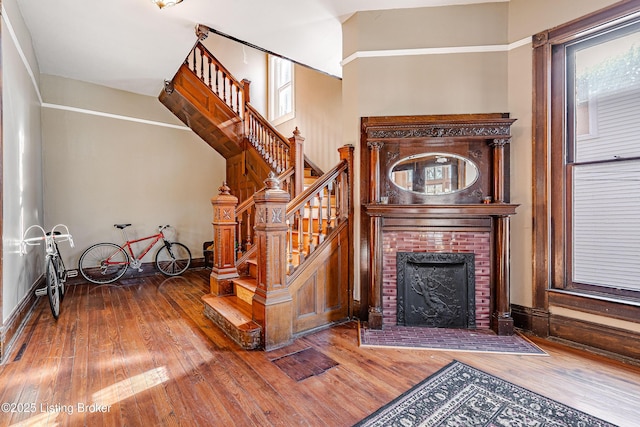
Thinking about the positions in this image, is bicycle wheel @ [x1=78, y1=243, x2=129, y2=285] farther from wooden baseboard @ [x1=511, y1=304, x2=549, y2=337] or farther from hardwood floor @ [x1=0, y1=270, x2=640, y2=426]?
wooden baseboard @ [x1=511, y1=304, x2=549, y2=337]

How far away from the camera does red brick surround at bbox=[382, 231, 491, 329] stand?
3006mm

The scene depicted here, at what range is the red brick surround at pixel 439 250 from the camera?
3.01 metres

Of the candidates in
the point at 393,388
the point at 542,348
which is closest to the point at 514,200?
the point at 542,348

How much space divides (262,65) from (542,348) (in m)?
7.83

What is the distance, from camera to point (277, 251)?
269 cm

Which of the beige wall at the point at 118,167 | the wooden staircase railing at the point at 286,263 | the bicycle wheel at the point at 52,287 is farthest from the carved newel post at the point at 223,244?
the beige wall at the point at 118,167

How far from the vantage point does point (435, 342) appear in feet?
8.88

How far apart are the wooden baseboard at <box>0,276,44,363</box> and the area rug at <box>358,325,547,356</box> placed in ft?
9.76

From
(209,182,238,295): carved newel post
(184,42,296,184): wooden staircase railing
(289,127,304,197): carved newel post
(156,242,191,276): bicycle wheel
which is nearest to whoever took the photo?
(209,182,238,295): carved newel post

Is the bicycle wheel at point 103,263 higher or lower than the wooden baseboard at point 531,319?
higher

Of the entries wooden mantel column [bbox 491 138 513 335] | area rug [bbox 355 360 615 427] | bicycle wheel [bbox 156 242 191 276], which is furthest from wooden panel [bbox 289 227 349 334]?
bicycle wheel [bbox 156 242 191 276]

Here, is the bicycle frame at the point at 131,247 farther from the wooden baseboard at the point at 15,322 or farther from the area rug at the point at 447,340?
the area rug at the point at 447,340

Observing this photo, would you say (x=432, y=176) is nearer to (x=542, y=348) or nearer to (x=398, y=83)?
(x=398, y=83)

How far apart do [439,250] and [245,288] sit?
6.79 ft
